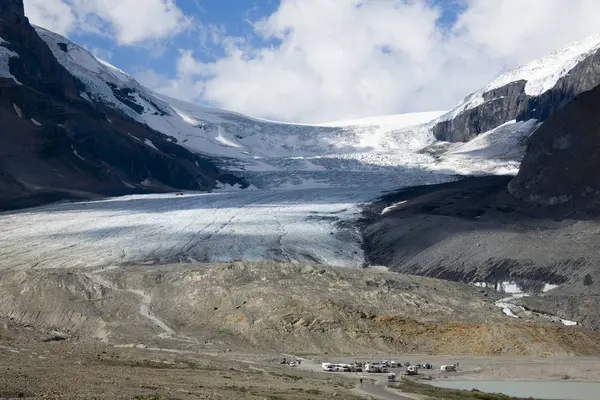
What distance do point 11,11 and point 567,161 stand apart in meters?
105

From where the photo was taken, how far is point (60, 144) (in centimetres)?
12638

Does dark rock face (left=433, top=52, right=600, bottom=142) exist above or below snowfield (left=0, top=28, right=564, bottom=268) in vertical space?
above

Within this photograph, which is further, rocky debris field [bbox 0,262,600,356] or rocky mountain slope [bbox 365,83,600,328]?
rocky mountain slope [bbox 365,83,600,328]

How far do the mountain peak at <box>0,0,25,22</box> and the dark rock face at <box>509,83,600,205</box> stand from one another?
9678 cm

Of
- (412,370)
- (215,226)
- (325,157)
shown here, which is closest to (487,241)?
(215,226)

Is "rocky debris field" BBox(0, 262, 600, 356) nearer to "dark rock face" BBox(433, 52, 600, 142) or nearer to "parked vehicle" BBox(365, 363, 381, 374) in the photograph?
"parked vehicle" BBox(365, 363, 381, 374)

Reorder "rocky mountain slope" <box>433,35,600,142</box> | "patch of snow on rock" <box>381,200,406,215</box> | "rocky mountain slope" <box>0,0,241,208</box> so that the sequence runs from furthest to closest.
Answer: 1. "rocky mountain slope" <box>433,35,600,142</box>
2. "rocky mountain slope" <box>0,0,241,208</box>
3. "patch of snow on rock" <box>381,200,406,215</box>

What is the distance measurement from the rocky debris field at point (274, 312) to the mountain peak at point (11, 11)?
10106cm

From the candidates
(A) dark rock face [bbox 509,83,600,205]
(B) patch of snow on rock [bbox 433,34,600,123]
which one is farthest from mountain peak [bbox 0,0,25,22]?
(B) patch of snow on rock [bbox 433,34,600,123]

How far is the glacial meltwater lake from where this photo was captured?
33.0 meters

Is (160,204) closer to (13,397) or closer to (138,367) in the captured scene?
(138,367)

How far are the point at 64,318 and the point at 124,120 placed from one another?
122981 mm

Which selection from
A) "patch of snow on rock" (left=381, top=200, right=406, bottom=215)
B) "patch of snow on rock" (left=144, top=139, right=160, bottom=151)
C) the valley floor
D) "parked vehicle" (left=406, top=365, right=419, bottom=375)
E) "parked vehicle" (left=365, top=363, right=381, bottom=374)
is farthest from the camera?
"patch of snow on rock" (left=144, top=139, right=160, bottom=151)

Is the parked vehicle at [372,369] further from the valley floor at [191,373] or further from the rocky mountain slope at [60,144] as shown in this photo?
the rocky mountain slope at [60,144]
